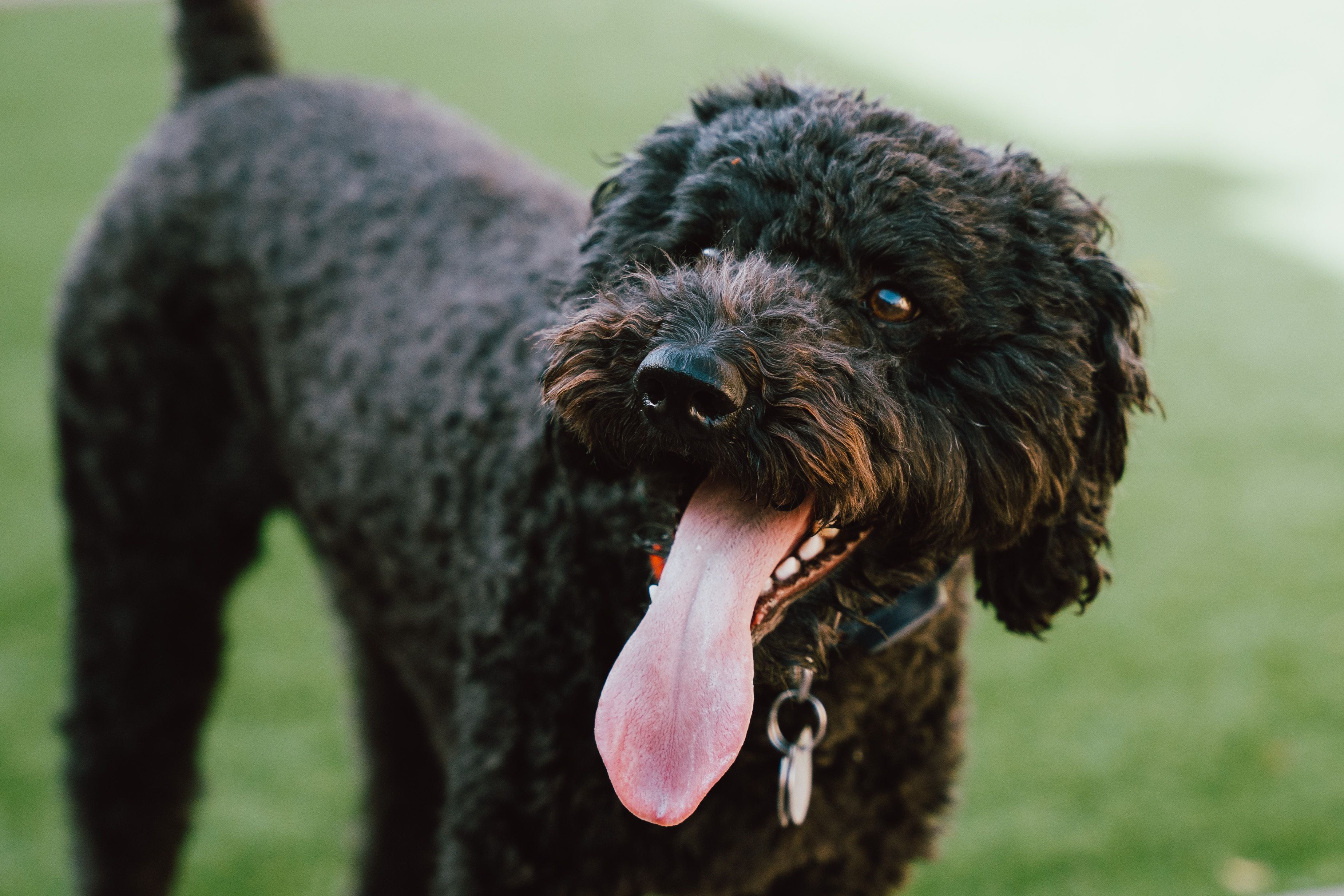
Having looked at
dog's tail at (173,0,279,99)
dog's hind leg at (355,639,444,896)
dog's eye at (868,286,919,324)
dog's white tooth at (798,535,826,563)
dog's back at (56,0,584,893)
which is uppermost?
dog's eye at (868,286,919,324)

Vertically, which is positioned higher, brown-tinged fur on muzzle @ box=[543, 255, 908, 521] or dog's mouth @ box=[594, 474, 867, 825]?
brown-tinged fur on muzzle @ box=[543, 255, 908, 521]

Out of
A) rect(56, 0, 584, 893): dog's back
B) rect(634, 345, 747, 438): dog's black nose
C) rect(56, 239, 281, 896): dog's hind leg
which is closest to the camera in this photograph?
rect(634, 345, 747, 438): dog's black nose

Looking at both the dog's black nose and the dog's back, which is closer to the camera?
the dog's black nose

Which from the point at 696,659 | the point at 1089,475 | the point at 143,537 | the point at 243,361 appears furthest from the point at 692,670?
the point at 143,537

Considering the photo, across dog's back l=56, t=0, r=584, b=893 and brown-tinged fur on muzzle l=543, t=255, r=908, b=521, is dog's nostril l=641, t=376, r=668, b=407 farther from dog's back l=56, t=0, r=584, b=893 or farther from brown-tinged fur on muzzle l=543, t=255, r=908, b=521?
dog's back l=56, t=0, r=584, b=893

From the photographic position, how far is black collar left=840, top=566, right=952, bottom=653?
6.43 feet

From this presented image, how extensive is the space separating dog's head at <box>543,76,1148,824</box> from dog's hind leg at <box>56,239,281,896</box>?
148 centimetres

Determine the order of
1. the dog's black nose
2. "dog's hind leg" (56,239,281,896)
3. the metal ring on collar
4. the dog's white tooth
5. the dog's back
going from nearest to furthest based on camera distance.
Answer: the dog's black nose < the dog's white tooth < the metal ring on collar < the dog's back < "dog's hind leg" (56,239,281,896)

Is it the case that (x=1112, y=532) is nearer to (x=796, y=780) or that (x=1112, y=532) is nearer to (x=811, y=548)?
(x=796, y=780)

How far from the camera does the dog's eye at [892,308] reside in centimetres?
179

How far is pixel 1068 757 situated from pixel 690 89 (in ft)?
7.84

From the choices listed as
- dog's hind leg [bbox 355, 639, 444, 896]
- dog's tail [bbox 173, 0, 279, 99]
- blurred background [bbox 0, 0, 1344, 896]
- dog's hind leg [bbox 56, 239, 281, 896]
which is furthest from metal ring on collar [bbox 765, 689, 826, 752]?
dog's tail [bbox 173, 0, 279, 99]

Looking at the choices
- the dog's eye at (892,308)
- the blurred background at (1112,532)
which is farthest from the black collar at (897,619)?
the blurred background at (1112,532)

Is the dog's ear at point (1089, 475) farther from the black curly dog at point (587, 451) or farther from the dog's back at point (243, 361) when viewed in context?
the dog's back at point (243, 361)
